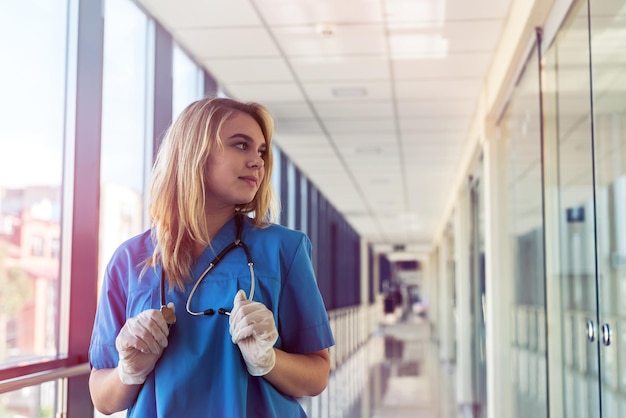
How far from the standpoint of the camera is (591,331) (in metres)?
2.72

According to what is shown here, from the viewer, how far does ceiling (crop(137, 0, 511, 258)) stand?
4.41m

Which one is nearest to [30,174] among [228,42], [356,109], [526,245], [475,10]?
[228,42]

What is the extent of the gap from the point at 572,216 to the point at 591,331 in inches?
20.1

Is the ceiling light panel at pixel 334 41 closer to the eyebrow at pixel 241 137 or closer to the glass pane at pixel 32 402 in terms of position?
the glass pane at pixel 32 402

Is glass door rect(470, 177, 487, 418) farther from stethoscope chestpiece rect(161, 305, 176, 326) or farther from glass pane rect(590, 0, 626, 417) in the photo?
stethoscope chestpiece rect(161, 305, 176, 326)

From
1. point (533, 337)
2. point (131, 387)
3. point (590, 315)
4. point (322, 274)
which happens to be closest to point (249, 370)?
point (131, 387)

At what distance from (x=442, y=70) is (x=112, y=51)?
2.51 m

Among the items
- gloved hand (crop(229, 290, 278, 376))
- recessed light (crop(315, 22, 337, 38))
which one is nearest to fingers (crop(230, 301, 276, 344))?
gloved hand (crop(229, 290, 278, 376))

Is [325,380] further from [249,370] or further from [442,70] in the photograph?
[442,70]

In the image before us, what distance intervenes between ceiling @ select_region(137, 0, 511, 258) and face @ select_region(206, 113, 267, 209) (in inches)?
113

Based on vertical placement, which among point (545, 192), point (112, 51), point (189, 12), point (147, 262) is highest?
point (189, 12)

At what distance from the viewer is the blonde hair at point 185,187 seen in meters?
1.44

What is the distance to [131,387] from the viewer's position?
4.63ft

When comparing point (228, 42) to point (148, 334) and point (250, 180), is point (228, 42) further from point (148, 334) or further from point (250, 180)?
point (148, 334)
